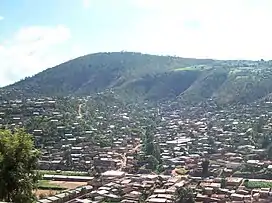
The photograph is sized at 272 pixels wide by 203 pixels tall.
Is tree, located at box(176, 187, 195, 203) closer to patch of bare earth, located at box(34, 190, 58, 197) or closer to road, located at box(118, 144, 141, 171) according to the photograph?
patch of bare earth, located at box(34, 190, 58, 197)

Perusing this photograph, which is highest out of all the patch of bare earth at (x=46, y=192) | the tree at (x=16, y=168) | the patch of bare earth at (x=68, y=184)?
the tree at (x=16, y=168)

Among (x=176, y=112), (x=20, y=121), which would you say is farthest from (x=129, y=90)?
(x=20, y=121)

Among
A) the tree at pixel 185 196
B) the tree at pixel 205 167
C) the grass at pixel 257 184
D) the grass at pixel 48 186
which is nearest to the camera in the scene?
the tree at pixel 185 196

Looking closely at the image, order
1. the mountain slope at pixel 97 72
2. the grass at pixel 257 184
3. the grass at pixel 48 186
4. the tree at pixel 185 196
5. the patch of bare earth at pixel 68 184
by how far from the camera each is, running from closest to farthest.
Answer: the tree at pixel 185 196
the grass at pixel 257 184
the grass at pixel 48 186
the patch of bare earth at pixel 68 184
the mountain slope at pixel 97 72

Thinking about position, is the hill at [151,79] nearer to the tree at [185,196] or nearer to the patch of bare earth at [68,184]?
the patch of bare earth at [68,184]

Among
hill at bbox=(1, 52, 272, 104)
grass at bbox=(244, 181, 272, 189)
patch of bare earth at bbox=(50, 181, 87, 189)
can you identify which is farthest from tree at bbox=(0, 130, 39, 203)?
hill at bbox=(1, 52, 272, 104)

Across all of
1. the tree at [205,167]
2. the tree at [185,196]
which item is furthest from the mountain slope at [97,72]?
the tree at [185,196]
